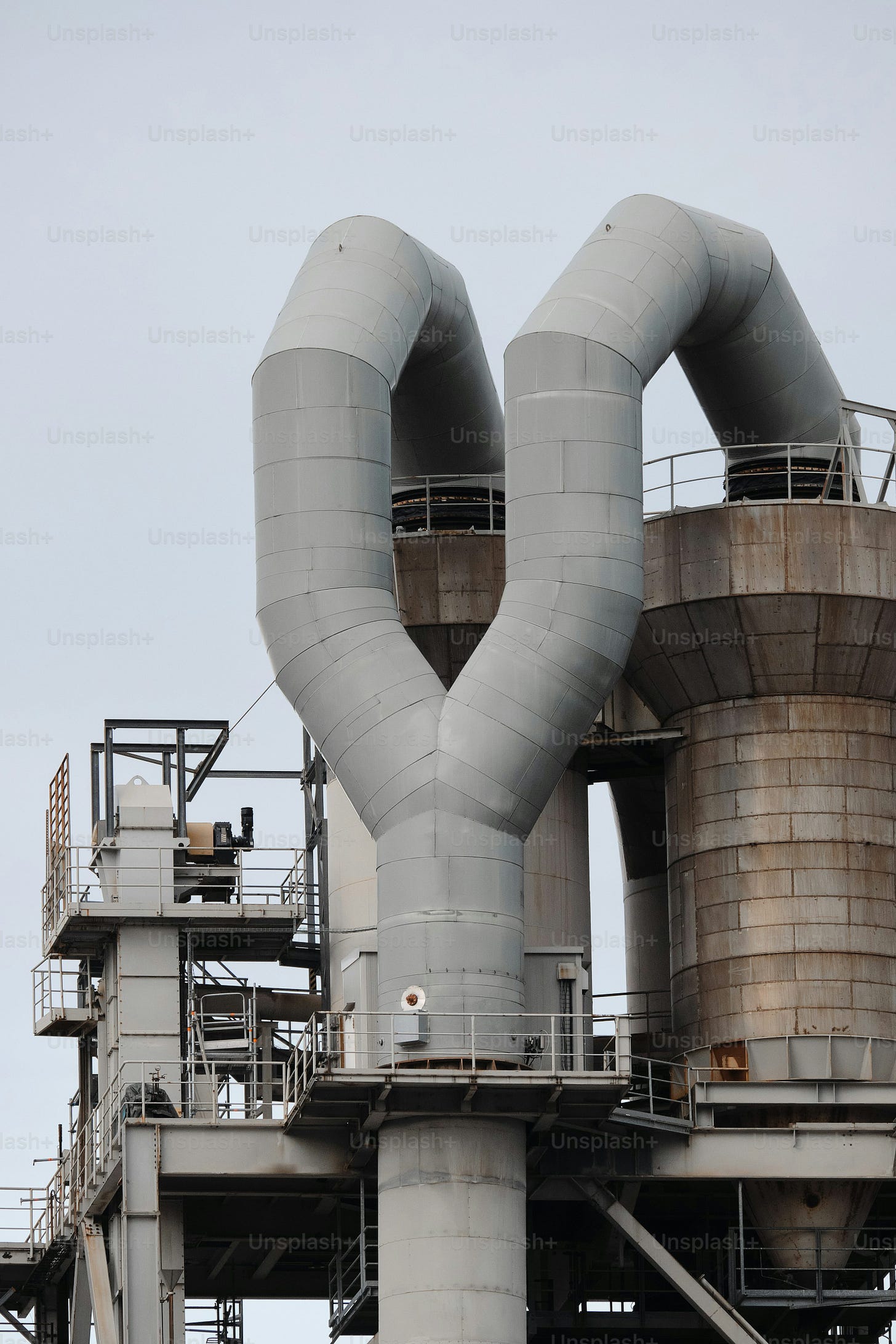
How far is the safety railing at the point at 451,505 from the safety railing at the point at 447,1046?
498 inches

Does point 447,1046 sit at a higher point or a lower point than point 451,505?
lower

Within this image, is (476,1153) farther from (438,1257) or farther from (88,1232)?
(88,1232)

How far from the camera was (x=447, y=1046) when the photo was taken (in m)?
50.7

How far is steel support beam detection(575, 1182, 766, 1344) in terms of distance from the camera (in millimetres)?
53531

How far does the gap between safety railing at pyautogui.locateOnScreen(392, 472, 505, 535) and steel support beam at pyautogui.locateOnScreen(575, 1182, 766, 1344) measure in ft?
45.6

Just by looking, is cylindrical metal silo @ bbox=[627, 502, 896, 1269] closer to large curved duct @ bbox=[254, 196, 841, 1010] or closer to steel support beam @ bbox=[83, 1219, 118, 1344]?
large curved duct @ bbox=[254, 196, 841, 1010]

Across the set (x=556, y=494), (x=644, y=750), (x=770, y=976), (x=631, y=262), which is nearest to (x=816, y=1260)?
(x=770, y=976)

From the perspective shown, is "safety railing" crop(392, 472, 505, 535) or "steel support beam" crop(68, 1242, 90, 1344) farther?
"safety railing" crop(392, 472, 505, 535)

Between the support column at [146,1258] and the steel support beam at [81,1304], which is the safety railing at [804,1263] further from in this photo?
the steel support beam at [81,1304]

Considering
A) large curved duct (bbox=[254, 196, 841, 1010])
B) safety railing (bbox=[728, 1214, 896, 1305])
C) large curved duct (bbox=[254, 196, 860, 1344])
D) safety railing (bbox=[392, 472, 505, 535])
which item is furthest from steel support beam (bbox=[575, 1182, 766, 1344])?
safety railing (bbox=[392, 472, 505, 535])

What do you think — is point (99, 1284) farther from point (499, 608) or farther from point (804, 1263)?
point (499, 608)

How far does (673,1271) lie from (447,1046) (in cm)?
661

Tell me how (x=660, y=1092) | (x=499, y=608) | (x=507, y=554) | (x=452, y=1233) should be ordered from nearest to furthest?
(x=452, y=1233) → (x=507, y=554) → (x=499, y=608) → (x=660, y=1092)

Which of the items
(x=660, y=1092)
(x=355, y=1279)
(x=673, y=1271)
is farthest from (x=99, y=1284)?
(x=660, y=1092)
